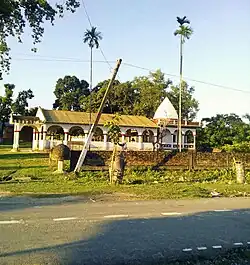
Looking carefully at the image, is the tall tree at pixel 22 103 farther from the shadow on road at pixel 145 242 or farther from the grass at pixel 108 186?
the shadow on road at pixel 145 242

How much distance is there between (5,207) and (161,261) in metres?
6.25

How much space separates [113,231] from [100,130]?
41445 millimetres

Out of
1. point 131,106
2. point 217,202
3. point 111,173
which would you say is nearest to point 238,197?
point 217,202

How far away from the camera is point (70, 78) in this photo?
96938 millimetres

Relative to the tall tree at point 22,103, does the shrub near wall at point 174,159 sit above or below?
below

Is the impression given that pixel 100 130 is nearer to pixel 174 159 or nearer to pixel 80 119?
pixel 80 119

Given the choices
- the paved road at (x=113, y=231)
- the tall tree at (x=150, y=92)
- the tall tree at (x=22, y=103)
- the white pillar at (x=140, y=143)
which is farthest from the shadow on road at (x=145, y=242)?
the tall tree at (x=22, y=103)

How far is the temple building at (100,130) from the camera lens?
146 ft

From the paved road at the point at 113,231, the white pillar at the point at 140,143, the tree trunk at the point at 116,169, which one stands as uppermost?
the white pillar at the point at 140,143

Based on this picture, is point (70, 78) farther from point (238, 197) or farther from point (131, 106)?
point (238, 197)

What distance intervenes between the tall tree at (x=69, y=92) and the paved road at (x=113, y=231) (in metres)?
71.8

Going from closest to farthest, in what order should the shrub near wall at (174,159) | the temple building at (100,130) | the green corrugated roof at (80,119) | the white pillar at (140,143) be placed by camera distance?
the shrub near wall at (174,159), the temple building at (100,130), the green corrugated roof at (80,119), the white pillar at (140,143)

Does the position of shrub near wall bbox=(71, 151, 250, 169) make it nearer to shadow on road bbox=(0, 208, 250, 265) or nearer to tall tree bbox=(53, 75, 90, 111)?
shadow on road bbox=(0, 208, 250, 265)

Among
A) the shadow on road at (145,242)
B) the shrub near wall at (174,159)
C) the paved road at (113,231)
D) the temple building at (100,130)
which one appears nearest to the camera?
the shadow on road at (145,242)
